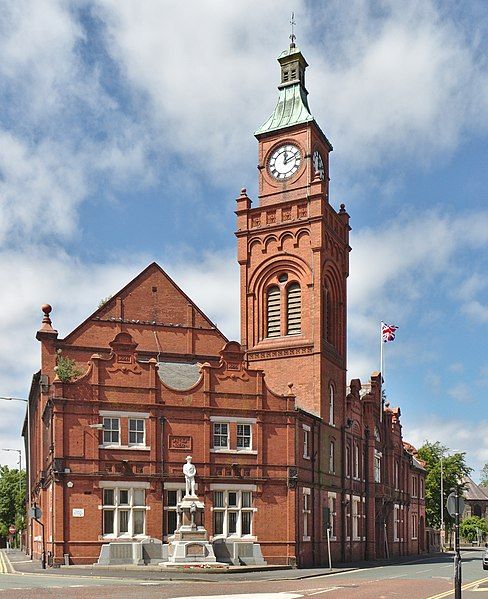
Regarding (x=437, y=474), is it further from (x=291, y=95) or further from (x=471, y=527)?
(x=291, y=95)

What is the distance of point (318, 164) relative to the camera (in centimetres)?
5472

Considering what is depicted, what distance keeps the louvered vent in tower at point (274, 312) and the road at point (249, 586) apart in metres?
17.1

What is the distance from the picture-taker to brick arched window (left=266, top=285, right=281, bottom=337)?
52281 mm

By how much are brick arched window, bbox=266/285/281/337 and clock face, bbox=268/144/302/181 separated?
7270mm

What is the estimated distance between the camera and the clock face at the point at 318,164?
2111 inches

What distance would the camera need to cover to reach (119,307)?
165 feet

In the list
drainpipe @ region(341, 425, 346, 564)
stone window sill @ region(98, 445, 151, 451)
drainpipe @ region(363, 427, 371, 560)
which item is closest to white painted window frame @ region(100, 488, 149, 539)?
stone window sill @ region(98, 445, 151, 451)

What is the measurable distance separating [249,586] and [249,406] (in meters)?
15.0

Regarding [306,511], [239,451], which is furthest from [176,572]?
[306,511]

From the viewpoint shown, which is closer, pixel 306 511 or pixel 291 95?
pixel 306 511

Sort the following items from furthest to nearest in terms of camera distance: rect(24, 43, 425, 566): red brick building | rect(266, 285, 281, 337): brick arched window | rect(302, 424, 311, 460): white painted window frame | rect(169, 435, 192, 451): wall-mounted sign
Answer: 1. rect(266, 285, 281, 337): brick arched window
2. rect(302, 424, 311, 460): white painted window frame
3. rect(169, 435, 192, 451): wall-mounted sign
4. rect(24, 43, 425, 566): red brick building

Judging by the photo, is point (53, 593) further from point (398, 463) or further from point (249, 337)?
point (398, 463)

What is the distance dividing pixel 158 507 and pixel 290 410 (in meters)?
8.51

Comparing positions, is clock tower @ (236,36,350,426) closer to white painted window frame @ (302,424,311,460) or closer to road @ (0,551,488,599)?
white painted window frame @ (302,424,311,460)
